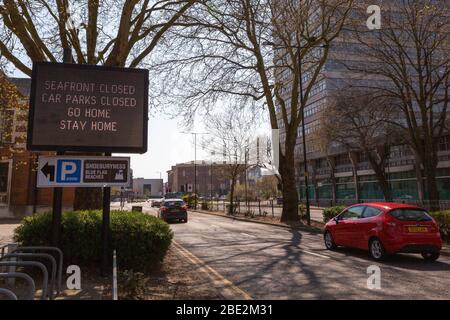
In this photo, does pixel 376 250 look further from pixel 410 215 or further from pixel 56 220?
pixel 56 220

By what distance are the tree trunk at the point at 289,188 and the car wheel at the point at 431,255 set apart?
44.2ft

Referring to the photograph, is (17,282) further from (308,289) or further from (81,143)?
(308,289)

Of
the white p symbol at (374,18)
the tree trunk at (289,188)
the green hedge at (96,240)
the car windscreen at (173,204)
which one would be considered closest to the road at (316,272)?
the green hedge at (96,240)

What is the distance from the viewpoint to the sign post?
7230 millimetres

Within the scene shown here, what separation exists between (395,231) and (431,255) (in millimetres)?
1621

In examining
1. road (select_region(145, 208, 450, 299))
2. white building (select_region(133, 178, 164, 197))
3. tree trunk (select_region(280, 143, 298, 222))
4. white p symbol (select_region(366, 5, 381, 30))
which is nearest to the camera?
road (select_region(145, 208, 450, 299))

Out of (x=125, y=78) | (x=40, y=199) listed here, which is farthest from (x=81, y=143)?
(x=40, y=199)

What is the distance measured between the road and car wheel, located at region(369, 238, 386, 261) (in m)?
0.26

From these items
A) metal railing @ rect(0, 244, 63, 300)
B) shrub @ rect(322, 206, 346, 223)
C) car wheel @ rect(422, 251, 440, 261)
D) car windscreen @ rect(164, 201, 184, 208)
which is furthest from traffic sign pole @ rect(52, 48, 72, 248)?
car windscreen @ rect(164, 201, 184, 208)

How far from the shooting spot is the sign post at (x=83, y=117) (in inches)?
285

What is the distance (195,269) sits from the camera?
29.0 ft

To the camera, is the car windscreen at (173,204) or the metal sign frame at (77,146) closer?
the metal sign frame at (77,146)

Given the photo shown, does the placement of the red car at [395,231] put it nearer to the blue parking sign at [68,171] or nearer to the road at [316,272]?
the road at [316,272]

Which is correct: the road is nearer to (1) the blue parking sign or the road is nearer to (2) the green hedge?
(2) the green hedge
